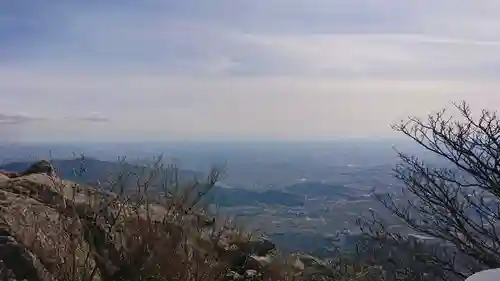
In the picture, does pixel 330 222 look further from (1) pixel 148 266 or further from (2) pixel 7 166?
(1) pixel 148 266

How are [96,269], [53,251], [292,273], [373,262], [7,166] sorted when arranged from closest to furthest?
[53,251]
[96,269]
[292,273]
[373,262]
[7,166]

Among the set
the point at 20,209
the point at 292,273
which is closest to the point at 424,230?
the point at 292,273

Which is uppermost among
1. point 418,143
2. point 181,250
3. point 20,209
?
point 418,143

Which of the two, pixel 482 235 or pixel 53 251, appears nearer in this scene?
pixel 53 251

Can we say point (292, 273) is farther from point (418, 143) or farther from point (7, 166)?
point (7, 166)

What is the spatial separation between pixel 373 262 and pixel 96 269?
12.4 feet

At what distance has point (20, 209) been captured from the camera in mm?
5855

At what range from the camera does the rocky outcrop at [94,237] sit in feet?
16.7

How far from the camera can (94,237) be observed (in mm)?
5684

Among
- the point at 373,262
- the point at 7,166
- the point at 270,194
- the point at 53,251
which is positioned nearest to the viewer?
the point at 53,251

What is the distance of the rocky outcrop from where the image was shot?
5.09m

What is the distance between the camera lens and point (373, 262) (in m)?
7.57

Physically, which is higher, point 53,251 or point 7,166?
point 7,166

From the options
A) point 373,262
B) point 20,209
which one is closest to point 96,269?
point 20,209
